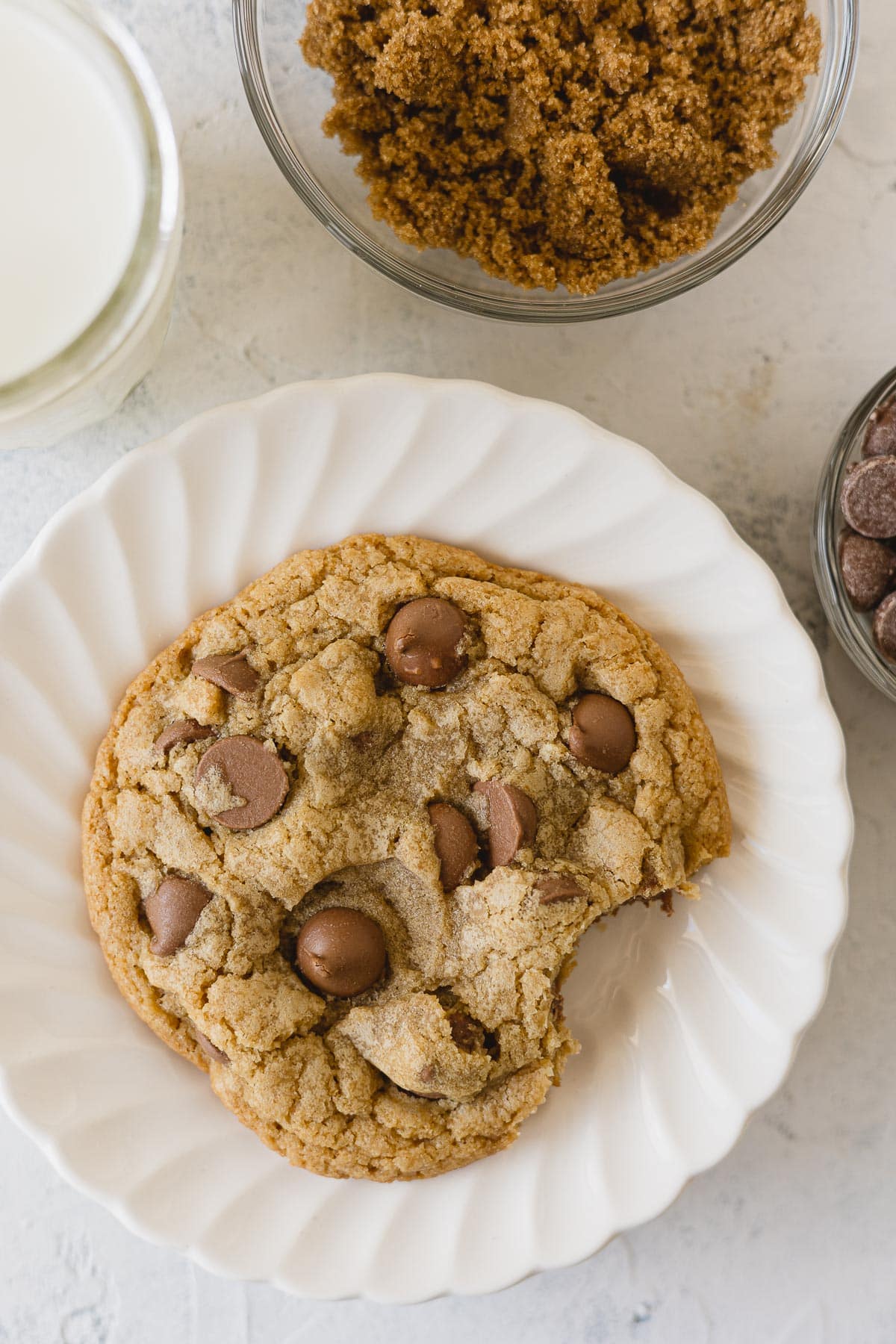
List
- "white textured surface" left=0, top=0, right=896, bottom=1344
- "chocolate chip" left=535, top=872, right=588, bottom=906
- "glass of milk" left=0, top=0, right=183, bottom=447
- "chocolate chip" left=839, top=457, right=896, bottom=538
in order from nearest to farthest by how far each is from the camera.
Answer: "glass of milk" left=0, top=0, right=183, bottom=447 < "chocolate chip" left=535, top=872, right=588, bottom=906 < "chocolate chip" left=839, top=457, right=896, bottom=538 < "white textured surface" left=0, top=0, right=896, bottom=1344

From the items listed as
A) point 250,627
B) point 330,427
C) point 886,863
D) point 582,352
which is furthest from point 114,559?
point 886,863

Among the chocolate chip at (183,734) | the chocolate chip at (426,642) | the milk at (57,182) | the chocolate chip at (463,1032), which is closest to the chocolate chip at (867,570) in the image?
the chocolate chip at (426,642)

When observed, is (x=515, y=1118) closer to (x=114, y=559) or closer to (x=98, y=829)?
(x=98, y=829)

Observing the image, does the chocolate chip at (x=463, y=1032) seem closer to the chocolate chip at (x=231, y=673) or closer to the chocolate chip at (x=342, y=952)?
the chocolate chip at (x=342, y=952)

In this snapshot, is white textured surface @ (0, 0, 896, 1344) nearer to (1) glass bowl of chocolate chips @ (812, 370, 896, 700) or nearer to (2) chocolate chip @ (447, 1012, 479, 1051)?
(1) glass bowl of chocolate chips @ (812, 370, 896, 700)

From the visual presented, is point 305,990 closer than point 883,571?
Yes

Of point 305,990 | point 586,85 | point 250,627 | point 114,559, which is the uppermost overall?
point 586,85

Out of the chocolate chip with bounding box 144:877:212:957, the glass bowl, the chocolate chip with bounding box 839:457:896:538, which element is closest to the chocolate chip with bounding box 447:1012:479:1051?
the chocolate chip with bounding box 144:877:212:957

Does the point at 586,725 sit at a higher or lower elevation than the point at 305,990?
higher
